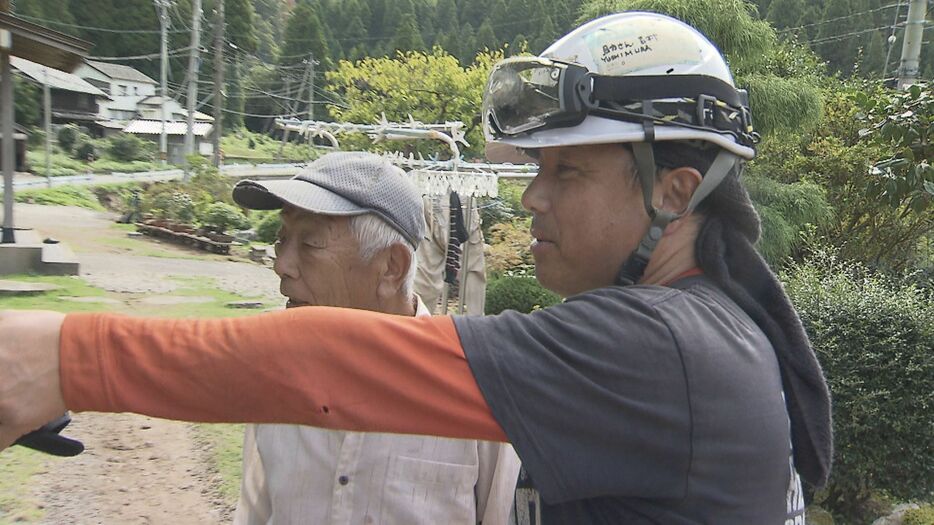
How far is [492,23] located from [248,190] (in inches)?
2887

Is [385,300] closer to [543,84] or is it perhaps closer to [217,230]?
[543,84]

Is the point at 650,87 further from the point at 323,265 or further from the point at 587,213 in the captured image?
the point at 323,265

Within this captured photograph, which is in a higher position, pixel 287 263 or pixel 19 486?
pixel 287 263

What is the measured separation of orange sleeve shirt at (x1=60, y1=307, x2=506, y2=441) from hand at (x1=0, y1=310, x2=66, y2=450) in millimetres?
25

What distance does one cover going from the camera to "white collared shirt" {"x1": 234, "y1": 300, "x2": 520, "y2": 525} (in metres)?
1.97

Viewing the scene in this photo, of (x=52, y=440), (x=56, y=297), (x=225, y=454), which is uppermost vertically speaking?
(x=52, y=440)

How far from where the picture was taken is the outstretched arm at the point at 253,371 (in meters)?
1.01

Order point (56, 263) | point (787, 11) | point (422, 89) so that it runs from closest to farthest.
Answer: point (56, 263) → point (422, 89) → point (787, 11)

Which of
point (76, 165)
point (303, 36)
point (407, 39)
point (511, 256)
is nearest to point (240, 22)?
point (303, 36)

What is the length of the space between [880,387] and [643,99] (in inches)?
196

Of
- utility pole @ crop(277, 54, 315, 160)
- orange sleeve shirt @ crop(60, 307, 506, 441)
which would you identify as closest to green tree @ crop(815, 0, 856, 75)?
utility pole @ crop(277, 54, 315, 160)

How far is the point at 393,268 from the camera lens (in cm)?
245

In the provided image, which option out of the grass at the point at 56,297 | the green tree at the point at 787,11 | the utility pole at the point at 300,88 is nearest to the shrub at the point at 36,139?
the utility pole at the point at 300,88

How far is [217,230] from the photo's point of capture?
20.6m
